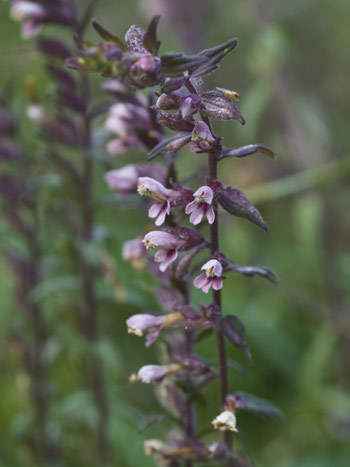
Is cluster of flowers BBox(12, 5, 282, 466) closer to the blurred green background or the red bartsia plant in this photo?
the red bartsia plant

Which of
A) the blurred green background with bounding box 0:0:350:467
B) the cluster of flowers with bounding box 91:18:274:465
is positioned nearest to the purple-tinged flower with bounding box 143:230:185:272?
the cluster of flowers with bounding box 91:18:274:465

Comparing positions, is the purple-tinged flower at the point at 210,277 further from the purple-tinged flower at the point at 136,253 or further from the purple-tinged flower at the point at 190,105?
the purple-tinged flower at the point at 136,253

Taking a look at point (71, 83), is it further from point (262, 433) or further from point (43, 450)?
point (262, 433)

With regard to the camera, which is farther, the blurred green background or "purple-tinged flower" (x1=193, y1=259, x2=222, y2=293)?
the blurred green background

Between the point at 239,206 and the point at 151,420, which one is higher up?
the point at 239,206

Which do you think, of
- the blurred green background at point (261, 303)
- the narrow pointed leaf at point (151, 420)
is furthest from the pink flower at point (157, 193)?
the blurred green background at point (261, 303)

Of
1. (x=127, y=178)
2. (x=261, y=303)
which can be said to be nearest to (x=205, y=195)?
(x=127, y=178)

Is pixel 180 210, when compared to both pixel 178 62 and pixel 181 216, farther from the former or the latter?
pixel 178 62

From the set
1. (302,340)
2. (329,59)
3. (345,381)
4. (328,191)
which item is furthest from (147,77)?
(329,59)
